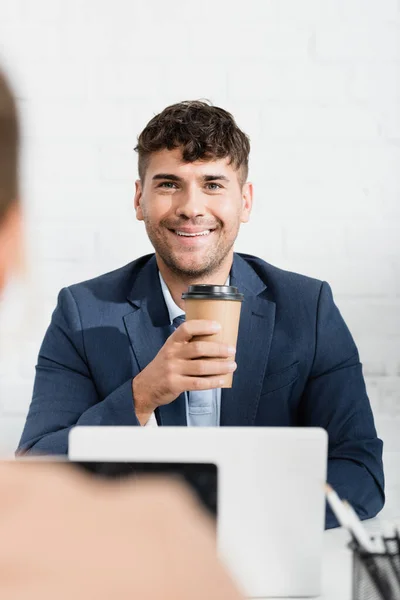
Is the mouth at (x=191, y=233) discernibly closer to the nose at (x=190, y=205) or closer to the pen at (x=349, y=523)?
the nose at (x=190, y=205)

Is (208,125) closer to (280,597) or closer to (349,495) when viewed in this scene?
(349,495)

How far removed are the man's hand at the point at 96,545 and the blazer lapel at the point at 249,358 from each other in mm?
1311

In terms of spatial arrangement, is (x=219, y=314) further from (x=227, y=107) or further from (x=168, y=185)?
(x=227, y=107)

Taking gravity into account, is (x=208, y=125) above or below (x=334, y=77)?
below

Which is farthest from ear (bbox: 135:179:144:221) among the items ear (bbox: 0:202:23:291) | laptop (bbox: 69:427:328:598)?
ear (bbox: 0:202:23:291)

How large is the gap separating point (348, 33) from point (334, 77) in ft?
0.44

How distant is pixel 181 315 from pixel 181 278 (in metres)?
0.10

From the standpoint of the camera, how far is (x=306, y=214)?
2.25 m

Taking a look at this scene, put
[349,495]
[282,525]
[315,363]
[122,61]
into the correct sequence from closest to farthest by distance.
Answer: [282,525] < [349,495] < [315,363] < [122,61]

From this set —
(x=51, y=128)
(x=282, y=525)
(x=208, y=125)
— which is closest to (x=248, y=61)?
(x=208, y=125)

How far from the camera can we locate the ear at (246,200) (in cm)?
207

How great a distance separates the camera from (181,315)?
75.9 inches

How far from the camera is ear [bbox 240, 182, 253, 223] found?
2.07 meters

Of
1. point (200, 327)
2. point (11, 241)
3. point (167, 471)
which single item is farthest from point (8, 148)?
point (200, 327)
